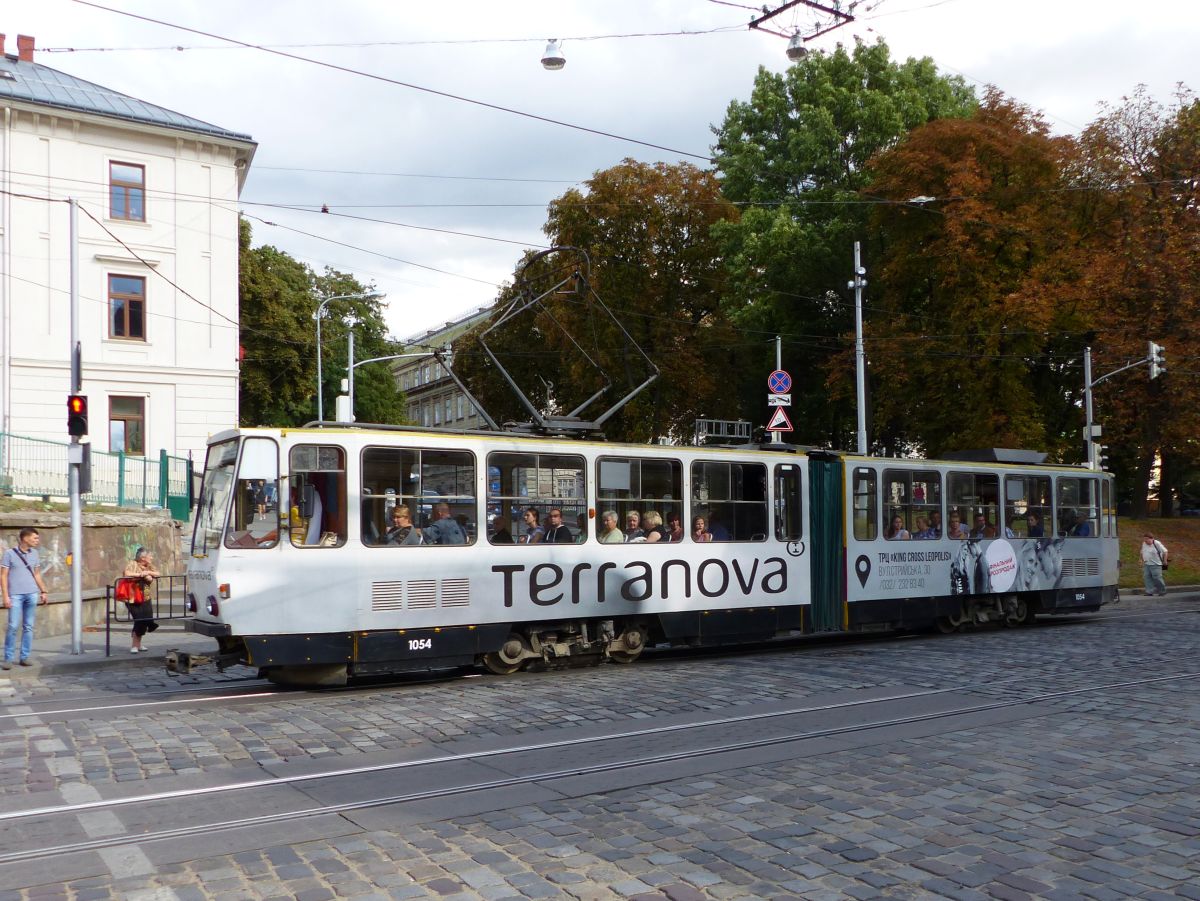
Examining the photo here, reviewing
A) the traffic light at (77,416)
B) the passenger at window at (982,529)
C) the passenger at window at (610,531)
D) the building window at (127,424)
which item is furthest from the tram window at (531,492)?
the building window at (127,424)

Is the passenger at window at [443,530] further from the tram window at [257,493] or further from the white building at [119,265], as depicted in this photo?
the white building at [119,265]

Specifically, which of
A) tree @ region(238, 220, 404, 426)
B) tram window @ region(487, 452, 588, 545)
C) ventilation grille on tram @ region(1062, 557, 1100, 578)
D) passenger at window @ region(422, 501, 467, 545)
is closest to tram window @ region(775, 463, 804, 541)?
tram window @ region(487, 452, 588, 545)

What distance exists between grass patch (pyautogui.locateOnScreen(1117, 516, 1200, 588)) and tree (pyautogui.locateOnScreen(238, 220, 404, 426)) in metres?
30.1

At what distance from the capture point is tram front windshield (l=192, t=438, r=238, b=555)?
Result: 36.4ft

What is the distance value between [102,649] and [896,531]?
1144 centimetres

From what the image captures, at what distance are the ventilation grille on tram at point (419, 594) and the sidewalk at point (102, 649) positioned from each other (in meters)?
1.94

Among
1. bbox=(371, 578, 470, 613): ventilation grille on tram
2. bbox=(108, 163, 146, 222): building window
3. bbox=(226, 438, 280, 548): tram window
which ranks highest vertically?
bbox=(108, 163, 146, 222): building window

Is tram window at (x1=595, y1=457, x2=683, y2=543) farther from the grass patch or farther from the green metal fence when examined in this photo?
the grass patch

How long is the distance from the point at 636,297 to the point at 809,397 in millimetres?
7353

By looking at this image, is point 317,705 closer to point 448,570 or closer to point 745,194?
point 448,570

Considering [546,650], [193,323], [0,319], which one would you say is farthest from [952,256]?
[0,319]

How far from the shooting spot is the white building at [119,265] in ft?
99.8

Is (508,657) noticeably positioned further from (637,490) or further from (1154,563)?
(1154,563)

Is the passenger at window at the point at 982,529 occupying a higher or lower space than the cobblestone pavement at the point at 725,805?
higher
